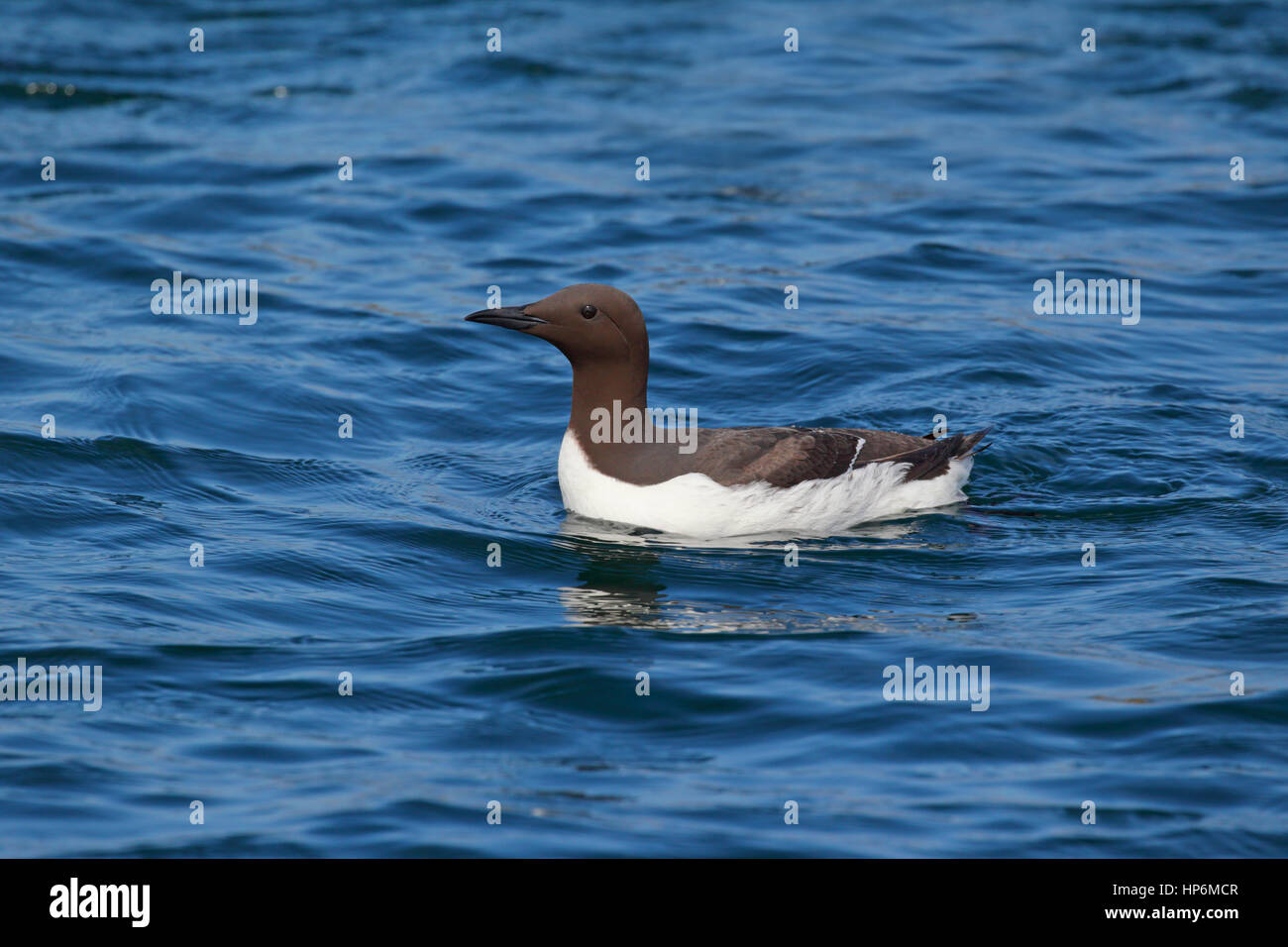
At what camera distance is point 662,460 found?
8.77 meters

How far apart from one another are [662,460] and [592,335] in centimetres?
77

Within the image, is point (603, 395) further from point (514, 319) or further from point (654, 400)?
point (654, 400)

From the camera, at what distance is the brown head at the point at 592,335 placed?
8.71m

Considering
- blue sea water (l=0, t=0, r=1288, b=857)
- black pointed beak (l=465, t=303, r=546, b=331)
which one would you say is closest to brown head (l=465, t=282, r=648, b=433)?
black pointed beak (l=465, t=303, r=546, b=331)

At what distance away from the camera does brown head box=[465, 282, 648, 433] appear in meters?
8.71

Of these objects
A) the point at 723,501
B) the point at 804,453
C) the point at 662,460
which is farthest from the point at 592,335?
the point at 804,453

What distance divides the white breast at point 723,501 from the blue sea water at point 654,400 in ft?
0.49

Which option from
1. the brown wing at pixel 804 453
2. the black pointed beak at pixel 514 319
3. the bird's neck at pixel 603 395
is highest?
the black pointed beak at pixel 514 319

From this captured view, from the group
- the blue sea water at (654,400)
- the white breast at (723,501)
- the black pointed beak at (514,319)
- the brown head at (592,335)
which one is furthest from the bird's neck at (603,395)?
the blue sea water at (654,400)

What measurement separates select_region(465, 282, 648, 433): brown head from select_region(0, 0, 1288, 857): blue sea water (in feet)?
2.61

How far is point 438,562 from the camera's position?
28.5 feet

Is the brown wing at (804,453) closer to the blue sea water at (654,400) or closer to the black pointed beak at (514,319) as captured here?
the blue sea water at (654,400)

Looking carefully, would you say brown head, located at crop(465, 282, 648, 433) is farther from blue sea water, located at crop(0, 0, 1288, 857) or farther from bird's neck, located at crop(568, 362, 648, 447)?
blue sea water, located at crop(0, 0, 1288, 857)

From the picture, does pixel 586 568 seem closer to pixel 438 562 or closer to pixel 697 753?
pixel 438 562
